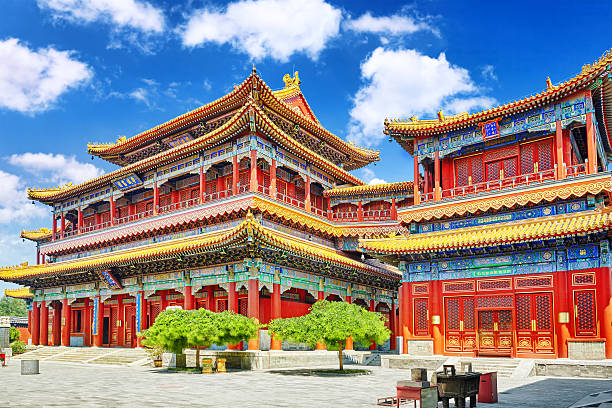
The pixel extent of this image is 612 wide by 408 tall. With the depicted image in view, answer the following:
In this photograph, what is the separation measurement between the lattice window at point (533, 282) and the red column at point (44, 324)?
27.9 m

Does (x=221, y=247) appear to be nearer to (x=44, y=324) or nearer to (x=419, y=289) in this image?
(x=419, y=289)

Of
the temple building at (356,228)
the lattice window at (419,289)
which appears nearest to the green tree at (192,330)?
the temple building at (356,228)

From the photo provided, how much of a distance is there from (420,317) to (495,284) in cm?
335

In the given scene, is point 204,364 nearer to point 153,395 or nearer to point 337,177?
point 153,395

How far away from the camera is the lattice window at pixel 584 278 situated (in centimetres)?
2009

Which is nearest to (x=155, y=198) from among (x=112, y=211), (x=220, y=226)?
(x=112, y=211)

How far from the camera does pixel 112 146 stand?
35469 millimetres

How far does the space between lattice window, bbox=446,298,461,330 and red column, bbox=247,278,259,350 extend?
7.71 metres

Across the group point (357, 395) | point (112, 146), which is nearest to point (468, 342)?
point (357, 395)

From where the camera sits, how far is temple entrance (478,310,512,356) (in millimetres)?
21766

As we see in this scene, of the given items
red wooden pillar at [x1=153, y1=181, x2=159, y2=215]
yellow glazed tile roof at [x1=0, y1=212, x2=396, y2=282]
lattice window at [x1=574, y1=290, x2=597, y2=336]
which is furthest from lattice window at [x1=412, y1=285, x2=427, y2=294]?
red wooden pillar at [x1=153, y1=181, x2=159, y2=215]

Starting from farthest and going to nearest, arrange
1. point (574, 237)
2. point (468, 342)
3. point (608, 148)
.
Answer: point (608, 148) < point (468, 342) < point (574, 237)

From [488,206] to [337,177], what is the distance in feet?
40.9

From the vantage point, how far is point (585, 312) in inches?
791
